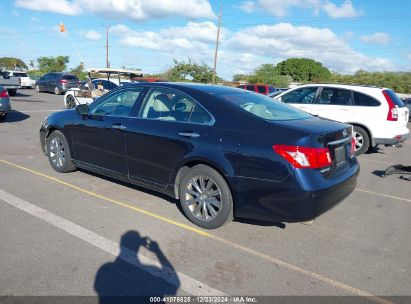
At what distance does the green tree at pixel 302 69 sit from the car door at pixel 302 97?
279 ft

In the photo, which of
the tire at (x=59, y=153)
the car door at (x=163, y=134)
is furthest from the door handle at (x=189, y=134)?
the tire at (x=59, y=153)

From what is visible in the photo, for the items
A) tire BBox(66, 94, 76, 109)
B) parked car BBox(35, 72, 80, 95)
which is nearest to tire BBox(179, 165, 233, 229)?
tire BBox(66, 94, 76, 109)

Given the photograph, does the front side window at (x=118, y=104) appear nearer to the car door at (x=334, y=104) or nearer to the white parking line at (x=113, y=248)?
the white parking line at (x=113, y=248)

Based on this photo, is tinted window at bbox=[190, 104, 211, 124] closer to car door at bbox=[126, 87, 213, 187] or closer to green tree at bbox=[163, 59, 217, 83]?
car door at bbox=[126, 87, 213, 187]

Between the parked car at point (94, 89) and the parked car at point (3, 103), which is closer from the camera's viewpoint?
the parked car at point (3, 103)

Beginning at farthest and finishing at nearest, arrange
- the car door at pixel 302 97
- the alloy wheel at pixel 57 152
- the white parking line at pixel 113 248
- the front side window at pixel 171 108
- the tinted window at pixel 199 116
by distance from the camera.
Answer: the car door at pixel 302 97, the alloy wheel at pixel 57 152, the front side window at pixel 171 108, the tinted window at pixel 199 116, the white parking line at pixel 113 248

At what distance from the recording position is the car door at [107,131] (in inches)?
200

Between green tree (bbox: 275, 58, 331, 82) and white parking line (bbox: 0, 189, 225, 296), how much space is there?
3616 inches

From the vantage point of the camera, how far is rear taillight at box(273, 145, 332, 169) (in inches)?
143

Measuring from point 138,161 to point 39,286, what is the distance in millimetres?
2096

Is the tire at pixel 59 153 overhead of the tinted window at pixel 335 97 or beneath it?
beneath

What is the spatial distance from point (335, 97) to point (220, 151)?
6.35 meters

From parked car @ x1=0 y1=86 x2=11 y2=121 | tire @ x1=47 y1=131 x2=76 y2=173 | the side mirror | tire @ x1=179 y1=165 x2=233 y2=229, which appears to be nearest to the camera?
tire @ x1=179 y1=165 x2=233 y2=229

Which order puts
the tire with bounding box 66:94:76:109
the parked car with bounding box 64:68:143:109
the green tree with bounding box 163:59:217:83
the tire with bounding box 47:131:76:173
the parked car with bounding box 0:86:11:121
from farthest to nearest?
the green tree with bounding box 163:59:217:83 < the tire with bounding box 66:94:76:109 < the parked car with bounding box 64:68:143:109 < the parked car with bounding box 0:86:11:121 < the tire with bounding box 47:131:76:173
